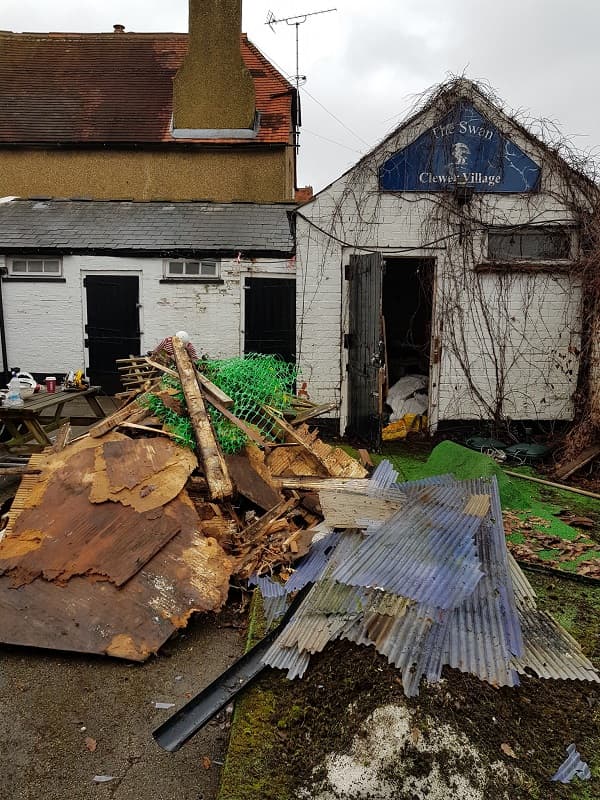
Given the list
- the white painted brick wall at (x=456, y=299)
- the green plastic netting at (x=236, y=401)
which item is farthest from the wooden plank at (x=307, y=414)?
the white painted brick wall at (x=456, y=299)

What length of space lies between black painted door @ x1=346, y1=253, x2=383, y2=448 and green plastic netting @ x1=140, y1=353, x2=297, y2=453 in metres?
1.63

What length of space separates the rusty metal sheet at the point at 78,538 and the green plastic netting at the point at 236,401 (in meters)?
1.12

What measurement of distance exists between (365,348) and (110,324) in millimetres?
4393

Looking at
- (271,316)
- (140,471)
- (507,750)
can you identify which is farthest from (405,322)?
(507,750)

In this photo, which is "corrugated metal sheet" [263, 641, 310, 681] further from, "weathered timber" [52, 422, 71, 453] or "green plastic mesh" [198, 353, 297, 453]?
"weathered timber" [52, 422, 71, 453]

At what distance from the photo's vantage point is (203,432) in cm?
536

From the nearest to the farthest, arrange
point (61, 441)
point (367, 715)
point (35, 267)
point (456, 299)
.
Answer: point (367, 715) < point (61, 441) < point (456, 299) < point (35, 267)

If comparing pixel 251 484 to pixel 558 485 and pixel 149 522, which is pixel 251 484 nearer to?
pixel 149 522

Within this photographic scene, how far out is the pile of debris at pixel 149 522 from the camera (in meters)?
3.68

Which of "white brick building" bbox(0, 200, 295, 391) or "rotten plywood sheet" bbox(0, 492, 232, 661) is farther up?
"white brick building" bbox(0, 200, 295, 391)

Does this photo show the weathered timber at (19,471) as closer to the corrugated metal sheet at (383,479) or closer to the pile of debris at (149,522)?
the pile of debris at (149,522)

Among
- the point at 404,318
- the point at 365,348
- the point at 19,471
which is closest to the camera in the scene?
the point at 19,471

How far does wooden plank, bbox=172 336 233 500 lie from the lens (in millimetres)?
4887

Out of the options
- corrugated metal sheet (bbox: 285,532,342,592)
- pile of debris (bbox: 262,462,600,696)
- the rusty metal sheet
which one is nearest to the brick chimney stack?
the rusty metal sheet
